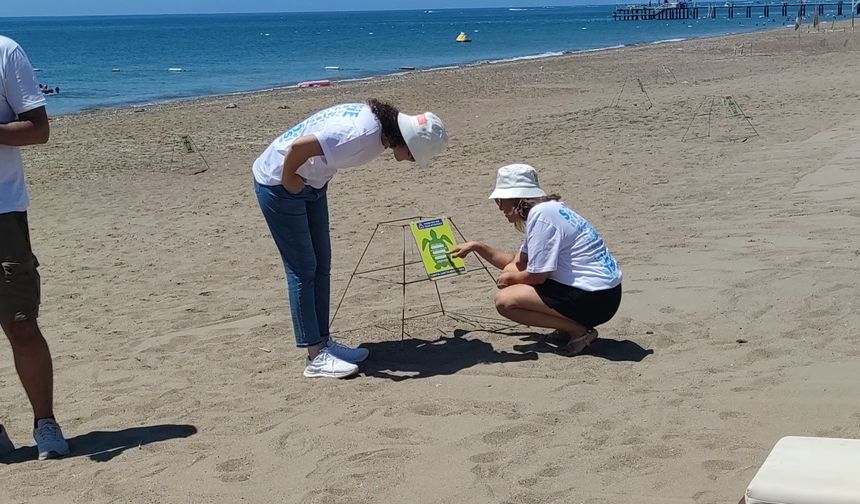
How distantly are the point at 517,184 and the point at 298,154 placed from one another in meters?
1.11

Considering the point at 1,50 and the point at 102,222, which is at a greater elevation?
the point at 1,50

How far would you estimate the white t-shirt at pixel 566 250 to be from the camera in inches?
181

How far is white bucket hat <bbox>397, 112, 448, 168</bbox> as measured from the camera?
424 cm

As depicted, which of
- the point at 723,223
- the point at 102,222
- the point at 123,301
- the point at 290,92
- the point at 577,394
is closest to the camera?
the point at 577,394

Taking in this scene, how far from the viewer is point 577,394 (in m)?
4.15

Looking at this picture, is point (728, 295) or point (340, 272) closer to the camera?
point (728, 295)

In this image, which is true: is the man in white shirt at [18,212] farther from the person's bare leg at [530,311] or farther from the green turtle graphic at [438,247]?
the person's bare leg at [530,311]

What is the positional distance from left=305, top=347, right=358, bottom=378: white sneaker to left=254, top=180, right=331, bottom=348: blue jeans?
0.09 meters

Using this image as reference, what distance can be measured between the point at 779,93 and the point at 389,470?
1461cm

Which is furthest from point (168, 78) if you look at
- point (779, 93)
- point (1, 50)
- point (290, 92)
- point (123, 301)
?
point (1, 50)

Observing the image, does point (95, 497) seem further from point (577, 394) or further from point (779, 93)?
point (779, 93)

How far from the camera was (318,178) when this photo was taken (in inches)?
174

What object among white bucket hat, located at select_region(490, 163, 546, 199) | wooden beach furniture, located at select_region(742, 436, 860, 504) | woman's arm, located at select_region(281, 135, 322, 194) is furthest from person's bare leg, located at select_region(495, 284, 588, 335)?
wooden beach furniture, located at select_region(742, 436, 860, 504)

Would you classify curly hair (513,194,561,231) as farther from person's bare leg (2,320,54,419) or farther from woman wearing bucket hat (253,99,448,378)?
person's bare leg (2,320,54,419)
